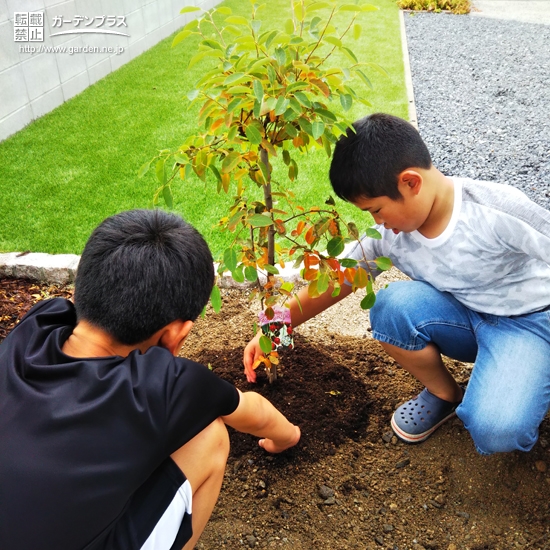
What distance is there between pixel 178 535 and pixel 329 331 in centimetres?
143

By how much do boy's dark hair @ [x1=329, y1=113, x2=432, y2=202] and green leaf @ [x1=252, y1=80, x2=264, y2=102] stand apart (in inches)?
18.8

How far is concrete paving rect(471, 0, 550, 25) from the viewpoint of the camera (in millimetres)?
9859

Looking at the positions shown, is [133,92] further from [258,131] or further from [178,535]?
[178,535]

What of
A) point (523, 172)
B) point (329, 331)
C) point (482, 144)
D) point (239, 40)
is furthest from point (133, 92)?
point (239, 40)

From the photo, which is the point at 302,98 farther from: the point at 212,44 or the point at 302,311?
the point at 302,311

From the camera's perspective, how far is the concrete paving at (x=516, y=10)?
9.86m

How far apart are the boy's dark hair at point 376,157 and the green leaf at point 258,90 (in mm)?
477

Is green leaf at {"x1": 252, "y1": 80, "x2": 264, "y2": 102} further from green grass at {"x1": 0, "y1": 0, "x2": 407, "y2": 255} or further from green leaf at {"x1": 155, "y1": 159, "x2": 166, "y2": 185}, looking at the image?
green grass at {"x1": 0, "y1": 0, "x2": 407, "y2": 255}

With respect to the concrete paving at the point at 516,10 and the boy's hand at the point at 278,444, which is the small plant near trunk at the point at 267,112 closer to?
the boy's hand at the point at 278,444

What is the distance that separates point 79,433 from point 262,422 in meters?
0.60

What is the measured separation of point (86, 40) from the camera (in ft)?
19.6
